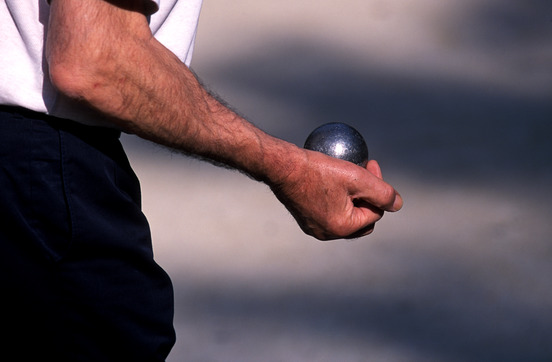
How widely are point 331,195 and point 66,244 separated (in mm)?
488

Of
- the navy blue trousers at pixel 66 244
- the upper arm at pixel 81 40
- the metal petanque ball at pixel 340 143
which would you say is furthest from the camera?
the metal petanque ball at pixel 340 143

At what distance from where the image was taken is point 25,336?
1307 millimetres

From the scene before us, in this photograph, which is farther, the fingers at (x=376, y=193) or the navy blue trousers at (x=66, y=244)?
the fingers at (x=376, y=193)

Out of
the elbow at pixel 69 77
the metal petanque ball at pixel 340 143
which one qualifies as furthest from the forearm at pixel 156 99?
the metal petanque ball at pixel 340 143

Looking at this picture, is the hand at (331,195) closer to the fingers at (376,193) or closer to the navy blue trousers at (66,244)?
the fingers at (376,193)

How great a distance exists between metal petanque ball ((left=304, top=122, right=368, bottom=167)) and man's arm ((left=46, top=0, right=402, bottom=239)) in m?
0.12

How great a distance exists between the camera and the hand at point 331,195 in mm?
1495

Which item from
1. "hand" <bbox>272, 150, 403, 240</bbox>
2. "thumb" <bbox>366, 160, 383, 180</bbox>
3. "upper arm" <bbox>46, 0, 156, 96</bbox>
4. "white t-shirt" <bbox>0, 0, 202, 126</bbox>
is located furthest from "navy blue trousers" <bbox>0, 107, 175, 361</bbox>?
"thumb" <bbox>366, 160, 383, 180</bbox>

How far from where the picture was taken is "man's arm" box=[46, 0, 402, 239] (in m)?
1.16

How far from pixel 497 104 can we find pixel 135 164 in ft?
4.68

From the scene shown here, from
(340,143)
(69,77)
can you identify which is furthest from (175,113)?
(340,143)

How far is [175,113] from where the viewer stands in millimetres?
1287

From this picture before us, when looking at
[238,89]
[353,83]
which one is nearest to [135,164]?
[238,89]

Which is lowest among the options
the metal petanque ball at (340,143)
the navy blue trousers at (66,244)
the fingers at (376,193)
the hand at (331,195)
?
the navy blue trousers at (66,244)
